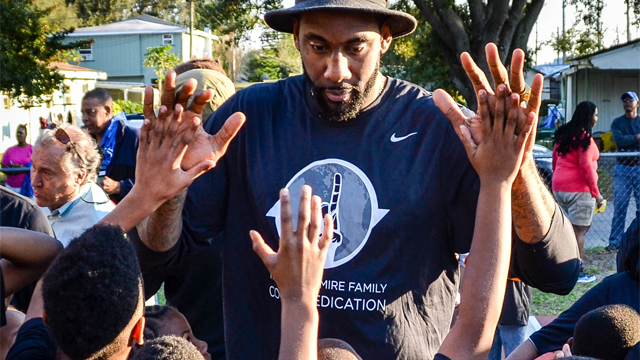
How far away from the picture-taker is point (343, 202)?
7.86ft

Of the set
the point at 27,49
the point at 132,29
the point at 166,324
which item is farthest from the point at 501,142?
the point at 132,29

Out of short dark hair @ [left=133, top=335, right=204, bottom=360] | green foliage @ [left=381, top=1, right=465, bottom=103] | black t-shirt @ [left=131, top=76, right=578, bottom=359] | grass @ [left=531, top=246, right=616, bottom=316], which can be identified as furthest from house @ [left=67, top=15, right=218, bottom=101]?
short dark hair @ [left=133, top=335, right=204, bottom=360]

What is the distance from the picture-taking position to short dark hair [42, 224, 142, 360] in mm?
1899

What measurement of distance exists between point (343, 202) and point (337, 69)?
0.42 meters

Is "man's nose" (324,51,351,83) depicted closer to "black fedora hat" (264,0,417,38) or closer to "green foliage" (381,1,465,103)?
"black fedora hat" (264,0,417,38)

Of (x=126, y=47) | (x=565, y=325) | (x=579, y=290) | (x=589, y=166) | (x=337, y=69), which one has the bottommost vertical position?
(x=579, y=290)

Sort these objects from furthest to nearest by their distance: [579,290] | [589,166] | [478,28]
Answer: [478,28] → [589,166] → [579,290]

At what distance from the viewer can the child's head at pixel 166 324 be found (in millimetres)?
2775

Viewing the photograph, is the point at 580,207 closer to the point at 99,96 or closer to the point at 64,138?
the point at 99,96

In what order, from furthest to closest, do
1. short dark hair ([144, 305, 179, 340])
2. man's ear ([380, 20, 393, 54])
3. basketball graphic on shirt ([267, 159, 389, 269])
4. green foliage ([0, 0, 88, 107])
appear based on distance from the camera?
green foliage ([0, 0, 88, 107]) < short dark hair ([144, 305, 179, 340]) < man's ear ([380, 20, 393, 54]) < basketball graphic on shirt ([267, 159, 389, 269])

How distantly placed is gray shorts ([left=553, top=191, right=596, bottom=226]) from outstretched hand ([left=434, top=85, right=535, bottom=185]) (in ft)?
22.6

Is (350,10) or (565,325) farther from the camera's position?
(565,325)

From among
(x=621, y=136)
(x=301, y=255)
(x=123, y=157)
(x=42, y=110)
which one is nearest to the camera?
(x=301, y=255)

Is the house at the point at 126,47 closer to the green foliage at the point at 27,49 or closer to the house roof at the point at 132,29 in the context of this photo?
the house roof at the point at 132,29
